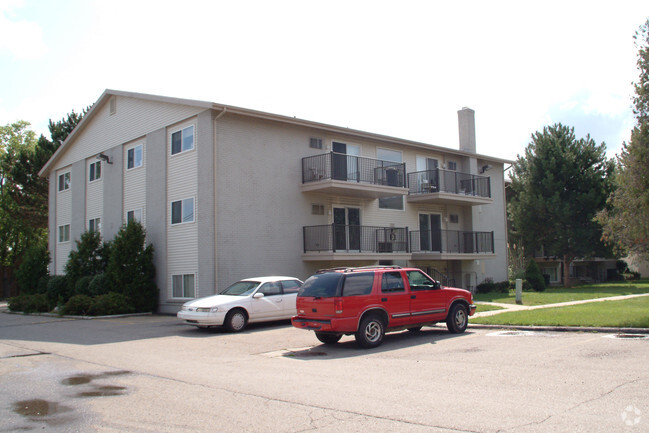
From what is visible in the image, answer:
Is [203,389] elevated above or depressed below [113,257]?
below

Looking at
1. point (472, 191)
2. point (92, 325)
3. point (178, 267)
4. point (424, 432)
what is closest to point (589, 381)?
point (424, 432)

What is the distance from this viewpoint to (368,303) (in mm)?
12148

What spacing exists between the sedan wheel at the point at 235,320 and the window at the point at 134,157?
1196 centimetres

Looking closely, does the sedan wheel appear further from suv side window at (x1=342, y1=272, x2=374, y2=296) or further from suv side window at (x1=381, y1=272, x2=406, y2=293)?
suv side window at (x1=381, y1=272, x2=406, y2=293)

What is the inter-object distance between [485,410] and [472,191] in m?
→ 23.1

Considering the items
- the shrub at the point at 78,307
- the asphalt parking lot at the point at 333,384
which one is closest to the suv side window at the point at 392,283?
the asphalt parking lot at the point at 333,384

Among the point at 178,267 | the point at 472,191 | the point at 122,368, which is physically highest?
the point at 472,191

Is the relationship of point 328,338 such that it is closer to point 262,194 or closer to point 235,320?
point 235,320

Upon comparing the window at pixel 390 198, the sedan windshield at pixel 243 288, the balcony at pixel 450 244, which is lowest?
the sedan windshield at pixel 243 288

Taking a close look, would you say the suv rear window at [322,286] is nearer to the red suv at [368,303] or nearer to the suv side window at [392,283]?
the red suv at [368,303]

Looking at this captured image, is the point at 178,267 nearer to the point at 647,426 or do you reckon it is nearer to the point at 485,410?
the point at 485,410

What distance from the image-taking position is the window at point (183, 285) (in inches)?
856

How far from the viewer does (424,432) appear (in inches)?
229

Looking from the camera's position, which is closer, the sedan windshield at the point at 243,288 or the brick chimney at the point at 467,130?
the sedan windshield at the point at 243,288
